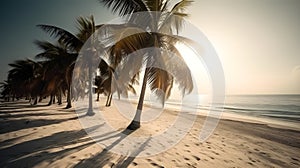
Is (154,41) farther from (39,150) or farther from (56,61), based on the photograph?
(56,61)

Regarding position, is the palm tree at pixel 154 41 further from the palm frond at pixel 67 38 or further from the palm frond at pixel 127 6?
the palm frond at pixel 67 38

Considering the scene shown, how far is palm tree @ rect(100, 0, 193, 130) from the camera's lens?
24.4ft

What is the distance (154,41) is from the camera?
7449 mm

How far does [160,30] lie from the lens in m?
7.88

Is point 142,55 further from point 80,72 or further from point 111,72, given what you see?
point 80,72

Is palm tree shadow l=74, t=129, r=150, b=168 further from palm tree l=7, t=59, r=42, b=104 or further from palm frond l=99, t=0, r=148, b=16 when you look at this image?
palm tree l=7, t=59, r=42, b=104

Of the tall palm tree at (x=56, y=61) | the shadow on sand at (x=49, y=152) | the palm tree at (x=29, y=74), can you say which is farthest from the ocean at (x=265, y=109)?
the palm tree at (x=29, y=74)

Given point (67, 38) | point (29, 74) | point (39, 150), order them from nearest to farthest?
1. point (39, 150)
2. point (67, 38)
3. point (29, 74)

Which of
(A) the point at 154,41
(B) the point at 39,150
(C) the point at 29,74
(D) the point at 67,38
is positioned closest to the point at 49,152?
(B) the point at 39,150

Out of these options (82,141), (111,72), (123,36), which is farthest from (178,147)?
(111,72)

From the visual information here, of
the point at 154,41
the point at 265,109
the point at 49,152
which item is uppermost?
the point at 154,41

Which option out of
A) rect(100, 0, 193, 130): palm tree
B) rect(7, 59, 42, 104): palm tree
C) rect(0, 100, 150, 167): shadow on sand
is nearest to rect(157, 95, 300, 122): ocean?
rect(100, 0, 193, 130): palm tree

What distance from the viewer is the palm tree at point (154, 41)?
7.45 meters

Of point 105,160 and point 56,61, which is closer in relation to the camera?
point 105,160
